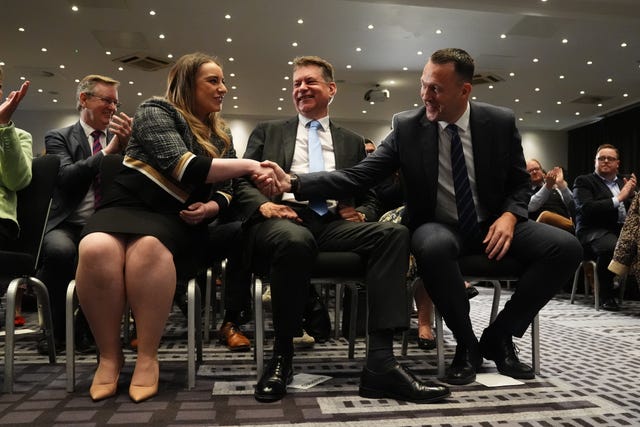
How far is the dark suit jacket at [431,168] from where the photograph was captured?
6.45 ft

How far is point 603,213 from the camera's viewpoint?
407cm

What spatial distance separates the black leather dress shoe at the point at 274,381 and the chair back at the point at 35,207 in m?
0.97

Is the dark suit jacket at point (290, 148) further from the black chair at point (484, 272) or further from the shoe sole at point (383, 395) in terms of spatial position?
the shoe sole at point (383, 395)

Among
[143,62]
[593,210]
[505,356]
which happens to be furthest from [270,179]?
[143,62]

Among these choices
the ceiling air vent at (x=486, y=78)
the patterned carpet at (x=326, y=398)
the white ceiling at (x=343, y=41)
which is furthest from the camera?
the ceiling air vent at (x=486, y=78)

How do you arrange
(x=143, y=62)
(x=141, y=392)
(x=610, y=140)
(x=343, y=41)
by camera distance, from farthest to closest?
1. (x=610, y=140)
2. (x=143, y=62)
3. (x=343, y=41)
4. (x=141, y=392)

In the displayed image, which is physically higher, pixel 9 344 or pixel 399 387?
pixel 9 344

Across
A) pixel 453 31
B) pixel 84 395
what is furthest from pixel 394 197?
pixel 453 31

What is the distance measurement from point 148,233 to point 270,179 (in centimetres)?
45

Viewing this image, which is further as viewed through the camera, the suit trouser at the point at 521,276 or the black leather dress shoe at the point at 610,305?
the black leather dress shoe at the point at 610,305

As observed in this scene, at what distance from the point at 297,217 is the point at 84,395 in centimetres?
91

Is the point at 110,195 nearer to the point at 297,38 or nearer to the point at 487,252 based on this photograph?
the point at 487,252

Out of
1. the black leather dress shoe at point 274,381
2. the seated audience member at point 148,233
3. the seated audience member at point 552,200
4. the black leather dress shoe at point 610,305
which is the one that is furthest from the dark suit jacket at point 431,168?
the seated audience member at point 552,200

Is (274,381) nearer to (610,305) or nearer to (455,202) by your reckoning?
(455,202)
